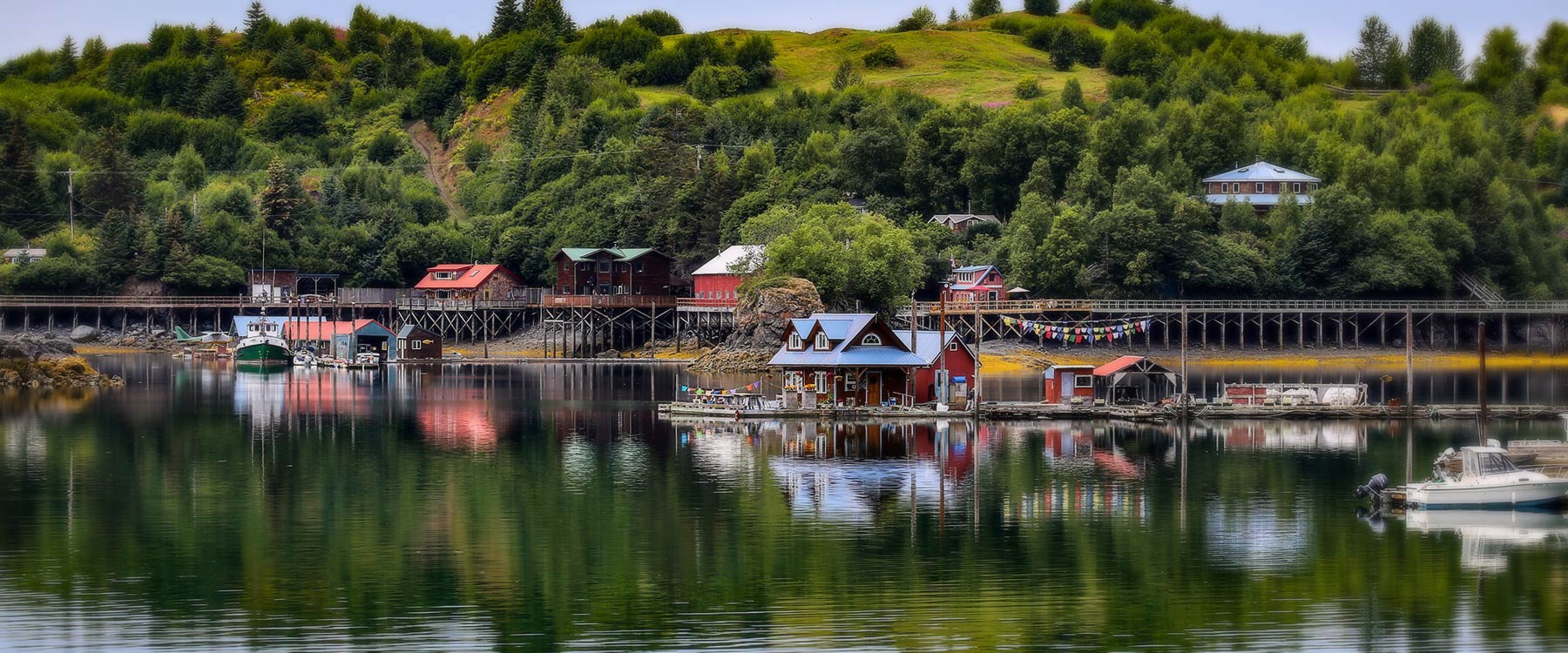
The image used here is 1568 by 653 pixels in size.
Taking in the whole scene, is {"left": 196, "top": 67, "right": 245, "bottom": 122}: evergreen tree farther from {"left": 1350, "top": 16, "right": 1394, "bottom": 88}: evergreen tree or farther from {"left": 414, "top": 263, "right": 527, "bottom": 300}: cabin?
{"left": 1350, "top": 16, "right": 1394, "bottom": 88}: evergreen tree

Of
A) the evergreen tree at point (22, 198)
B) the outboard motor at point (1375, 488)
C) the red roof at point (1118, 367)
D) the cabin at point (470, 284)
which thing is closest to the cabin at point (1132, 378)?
the red roof at point (1118, 367)

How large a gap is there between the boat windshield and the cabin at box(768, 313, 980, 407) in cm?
2500

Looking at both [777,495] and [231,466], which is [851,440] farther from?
[231,466]

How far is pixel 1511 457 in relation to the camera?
4412 cm

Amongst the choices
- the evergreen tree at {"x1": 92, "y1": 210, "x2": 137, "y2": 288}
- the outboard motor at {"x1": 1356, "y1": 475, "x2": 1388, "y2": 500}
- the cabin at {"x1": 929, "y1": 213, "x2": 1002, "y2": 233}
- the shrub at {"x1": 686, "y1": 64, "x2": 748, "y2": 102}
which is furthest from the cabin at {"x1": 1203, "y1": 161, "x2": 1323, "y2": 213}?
the outboard motor at {"x1": 1356, "y1": 475, "x2": 1388, "y2": 500}

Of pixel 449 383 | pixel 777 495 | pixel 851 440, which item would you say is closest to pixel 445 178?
pixel 449 383

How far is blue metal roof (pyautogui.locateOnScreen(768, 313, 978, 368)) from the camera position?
64625 mm

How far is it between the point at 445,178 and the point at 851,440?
11431 centimetres

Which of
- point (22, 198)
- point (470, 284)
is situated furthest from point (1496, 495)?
point (22, 198)

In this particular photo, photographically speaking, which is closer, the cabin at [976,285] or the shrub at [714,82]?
the cabin at [976,285]

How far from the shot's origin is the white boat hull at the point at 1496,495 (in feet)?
136

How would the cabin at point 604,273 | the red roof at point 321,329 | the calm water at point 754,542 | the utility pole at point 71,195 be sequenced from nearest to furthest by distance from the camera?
1. the calm water at point 754,542
2. the red roof at point 321,329
3. the cabin at point 604,273
4. the utility pole at point 71,195

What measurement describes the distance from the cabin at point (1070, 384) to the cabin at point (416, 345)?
5358 centimetres

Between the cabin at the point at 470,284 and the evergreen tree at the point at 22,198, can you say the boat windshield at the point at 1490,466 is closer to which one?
the cabin at the point at 470,284
